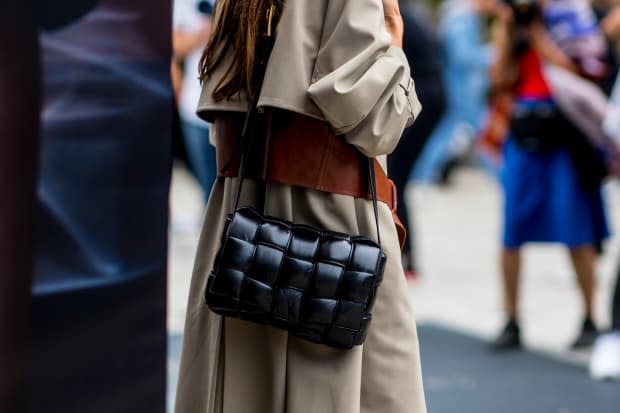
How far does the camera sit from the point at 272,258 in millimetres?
2545

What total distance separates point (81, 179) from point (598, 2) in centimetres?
698

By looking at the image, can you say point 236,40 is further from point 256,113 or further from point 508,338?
point 508,338

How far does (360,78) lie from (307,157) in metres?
0.25

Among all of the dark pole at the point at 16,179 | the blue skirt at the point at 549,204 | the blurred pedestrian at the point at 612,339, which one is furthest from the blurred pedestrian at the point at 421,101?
the dark pole at the point at 16,179

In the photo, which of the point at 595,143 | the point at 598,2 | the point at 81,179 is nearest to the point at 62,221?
the point at 81,179

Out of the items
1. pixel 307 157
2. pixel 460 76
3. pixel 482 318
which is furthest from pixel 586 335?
pixel 460 76

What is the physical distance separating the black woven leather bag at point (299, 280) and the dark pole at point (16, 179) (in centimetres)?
47

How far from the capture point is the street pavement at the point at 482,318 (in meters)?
4.72

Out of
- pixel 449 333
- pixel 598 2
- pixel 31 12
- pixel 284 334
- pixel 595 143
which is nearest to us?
pixel 31 12

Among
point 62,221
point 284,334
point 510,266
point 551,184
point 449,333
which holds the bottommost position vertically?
point 449,333

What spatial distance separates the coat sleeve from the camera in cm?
251

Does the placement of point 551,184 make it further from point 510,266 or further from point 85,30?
point 85,30

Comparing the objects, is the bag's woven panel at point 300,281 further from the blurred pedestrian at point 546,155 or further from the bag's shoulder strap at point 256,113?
the blurred pedestrian at point 546,155

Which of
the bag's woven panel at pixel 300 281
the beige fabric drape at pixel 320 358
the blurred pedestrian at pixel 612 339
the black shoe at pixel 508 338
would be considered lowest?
the black shoe at pixel 508 338
